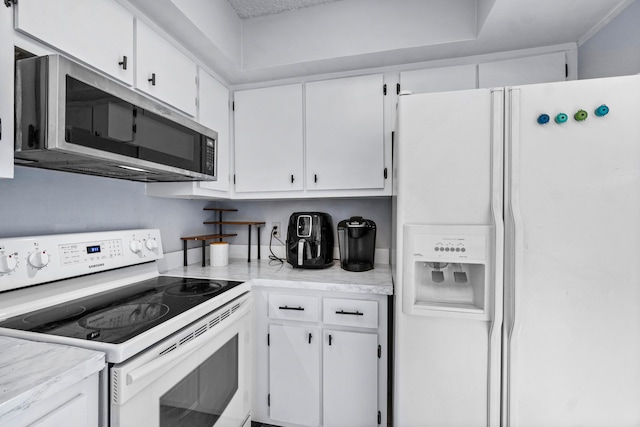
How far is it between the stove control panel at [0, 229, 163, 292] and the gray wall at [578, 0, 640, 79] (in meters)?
2.40

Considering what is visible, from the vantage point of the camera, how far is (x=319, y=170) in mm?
1937

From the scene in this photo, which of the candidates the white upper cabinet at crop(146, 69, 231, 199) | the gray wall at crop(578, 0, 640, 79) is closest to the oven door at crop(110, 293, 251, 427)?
the white upper cabinet at crop(146, 69, 231, 199)

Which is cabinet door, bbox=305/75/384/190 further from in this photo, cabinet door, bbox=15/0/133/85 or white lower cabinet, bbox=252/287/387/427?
cabinet door, bbox=15/0/133/85

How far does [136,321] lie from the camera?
3.34ft

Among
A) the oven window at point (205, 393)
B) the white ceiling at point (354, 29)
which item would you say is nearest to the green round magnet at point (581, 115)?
the white ceiling at point (354, 29)

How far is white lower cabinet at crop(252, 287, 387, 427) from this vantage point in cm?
155

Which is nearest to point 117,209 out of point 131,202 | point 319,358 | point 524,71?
point 131,202

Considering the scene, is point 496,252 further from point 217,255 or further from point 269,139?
point 217,255

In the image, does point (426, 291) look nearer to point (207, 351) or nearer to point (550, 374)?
point (550, 374)

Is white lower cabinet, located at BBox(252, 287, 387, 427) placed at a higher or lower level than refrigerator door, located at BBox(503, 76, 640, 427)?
lower

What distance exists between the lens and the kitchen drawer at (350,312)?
61.2 inches

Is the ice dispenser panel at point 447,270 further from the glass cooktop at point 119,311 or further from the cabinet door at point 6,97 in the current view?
the cabinet door at point 6,97

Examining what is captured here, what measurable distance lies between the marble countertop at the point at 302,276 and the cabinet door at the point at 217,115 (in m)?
0.54

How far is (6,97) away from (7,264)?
1.89 ft
